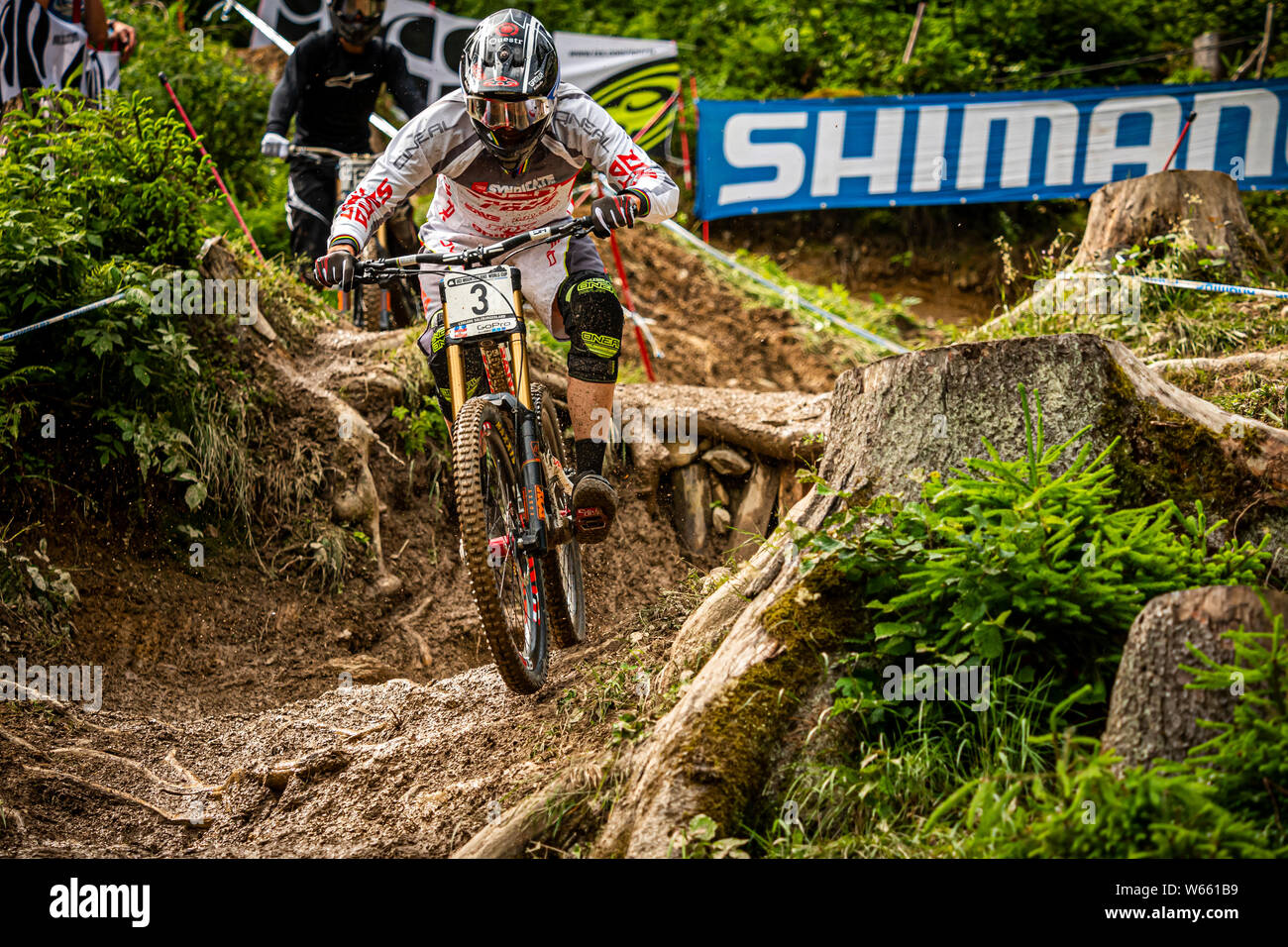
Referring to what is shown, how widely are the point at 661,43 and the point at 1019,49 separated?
15.4ft

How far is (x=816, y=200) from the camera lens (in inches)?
446

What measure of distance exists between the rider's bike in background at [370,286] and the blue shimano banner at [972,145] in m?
4.47

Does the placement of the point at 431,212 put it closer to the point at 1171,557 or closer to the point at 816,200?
the point at 1171,557

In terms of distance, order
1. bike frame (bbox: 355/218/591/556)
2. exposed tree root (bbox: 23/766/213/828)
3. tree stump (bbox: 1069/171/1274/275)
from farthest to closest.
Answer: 1. tree stump (bbox: 1069/171/1274/275)
2. bike frame (bbox: 355/218/591/556)
3. exposed tree root (bbox: 23/766/213/828)

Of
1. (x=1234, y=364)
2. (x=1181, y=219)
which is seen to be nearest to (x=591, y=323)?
(x=1234, y=364)

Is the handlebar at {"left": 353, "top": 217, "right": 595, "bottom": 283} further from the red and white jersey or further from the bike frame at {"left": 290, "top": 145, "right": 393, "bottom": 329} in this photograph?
the bike frame at {"left": 290, "top": 145, "right": 393, "bottom": 329}

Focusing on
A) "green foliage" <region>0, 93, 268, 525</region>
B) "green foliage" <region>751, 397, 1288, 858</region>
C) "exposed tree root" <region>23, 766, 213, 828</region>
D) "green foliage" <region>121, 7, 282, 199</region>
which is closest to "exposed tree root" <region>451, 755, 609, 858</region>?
"green foliage" <region>751, 397, 1288, 858</region>

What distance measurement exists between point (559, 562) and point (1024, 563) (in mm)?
2340

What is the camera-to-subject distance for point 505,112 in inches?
166

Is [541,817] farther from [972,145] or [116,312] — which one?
[972,145]

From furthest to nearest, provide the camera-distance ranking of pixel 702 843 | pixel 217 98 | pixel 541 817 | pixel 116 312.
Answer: pixel 217 98
pixel 116 312
pixel 541 817
pixel 702 843

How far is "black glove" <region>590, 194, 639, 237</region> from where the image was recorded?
413 centimetres

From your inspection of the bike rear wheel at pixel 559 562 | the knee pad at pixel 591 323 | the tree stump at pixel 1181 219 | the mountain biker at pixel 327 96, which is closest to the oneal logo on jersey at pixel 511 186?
the knee pad at pixel 591 323
